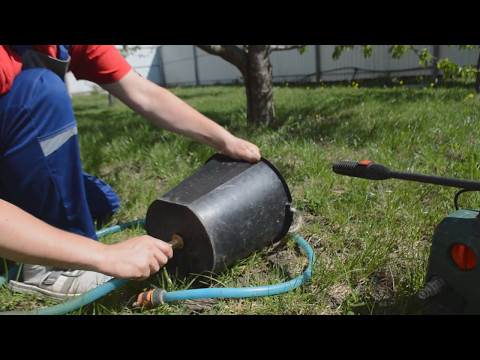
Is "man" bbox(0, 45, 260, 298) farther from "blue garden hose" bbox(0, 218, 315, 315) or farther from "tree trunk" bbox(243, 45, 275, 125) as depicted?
"tree trunk" bbox(243, 45, 275, 125)

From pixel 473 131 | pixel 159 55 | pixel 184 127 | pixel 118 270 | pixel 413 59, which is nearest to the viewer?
pixel 118 270

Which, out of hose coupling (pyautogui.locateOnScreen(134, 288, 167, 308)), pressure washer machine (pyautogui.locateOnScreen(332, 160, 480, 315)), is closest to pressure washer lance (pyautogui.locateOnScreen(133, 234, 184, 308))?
hose coupling (pyautogui.locateOnScreen(134, 288, 167, 308))

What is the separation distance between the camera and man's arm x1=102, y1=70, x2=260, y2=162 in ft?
5.77

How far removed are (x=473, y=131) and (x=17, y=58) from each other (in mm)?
2605

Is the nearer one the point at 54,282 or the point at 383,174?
the point at 383,174

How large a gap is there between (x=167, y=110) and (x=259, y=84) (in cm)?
204

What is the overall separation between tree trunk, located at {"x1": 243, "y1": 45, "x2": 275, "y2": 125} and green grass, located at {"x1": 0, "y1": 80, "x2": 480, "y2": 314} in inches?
6.9

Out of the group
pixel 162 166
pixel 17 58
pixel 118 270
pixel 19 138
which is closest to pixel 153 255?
pixel 118 270

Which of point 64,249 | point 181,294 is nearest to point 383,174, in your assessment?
point 181,294

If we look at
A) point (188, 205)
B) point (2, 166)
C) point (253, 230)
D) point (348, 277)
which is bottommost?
point (348, 277)

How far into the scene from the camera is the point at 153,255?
4.13 ft

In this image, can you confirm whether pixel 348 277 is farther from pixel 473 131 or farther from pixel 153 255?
pixel 473 131

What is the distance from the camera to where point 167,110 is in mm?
1829

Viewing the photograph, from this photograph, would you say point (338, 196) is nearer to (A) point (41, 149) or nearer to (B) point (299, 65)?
(A) point (41, 149)
